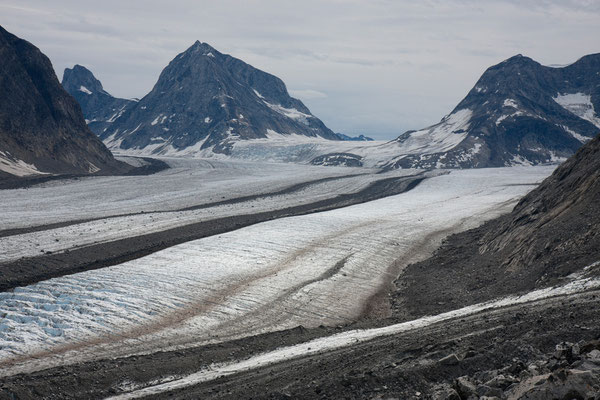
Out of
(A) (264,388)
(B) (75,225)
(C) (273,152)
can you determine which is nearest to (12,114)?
(C) (273,152)

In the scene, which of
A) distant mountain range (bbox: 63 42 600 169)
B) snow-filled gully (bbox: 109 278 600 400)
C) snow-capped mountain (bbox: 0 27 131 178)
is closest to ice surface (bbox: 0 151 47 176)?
snow-capped mountain (bbox: 0 27 131 178)

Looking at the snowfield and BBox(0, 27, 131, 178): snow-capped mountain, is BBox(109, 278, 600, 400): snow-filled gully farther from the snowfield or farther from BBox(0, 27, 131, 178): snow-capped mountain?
BBox(0, 27, 131, 178): snow-capped mountain

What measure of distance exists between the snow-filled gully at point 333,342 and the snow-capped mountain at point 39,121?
8108 centimetres

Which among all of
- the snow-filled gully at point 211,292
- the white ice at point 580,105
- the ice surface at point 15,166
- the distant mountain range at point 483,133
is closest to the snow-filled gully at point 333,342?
the snow-filled gully at point 211,292

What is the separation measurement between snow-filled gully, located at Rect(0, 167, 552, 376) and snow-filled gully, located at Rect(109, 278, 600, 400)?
9.80ft

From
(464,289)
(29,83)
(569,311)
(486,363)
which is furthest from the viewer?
(29,83)

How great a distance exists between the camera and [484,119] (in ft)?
494

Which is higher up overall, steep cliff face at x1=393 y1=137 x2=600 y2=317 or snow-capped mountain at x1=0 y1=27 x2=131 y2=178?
snow-capped mountain at x1=0 y1=27 x2=131 y2=178

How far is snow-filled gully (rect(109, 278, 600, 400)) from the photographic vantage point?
13.9m

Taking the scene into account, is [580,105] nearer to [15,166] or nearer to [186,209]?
[15,166]

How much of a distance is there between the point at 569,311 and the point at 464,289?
29.7 feet

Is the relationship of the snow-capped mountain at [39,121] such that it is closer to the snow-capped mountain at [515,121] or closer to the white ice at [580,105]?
the snow-capped mountain at [515,121]

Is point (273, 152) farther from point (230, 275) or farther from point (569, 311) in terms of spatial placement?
point (569, 311)

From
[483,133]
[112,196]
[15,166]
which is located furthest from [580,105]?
[112,196]
